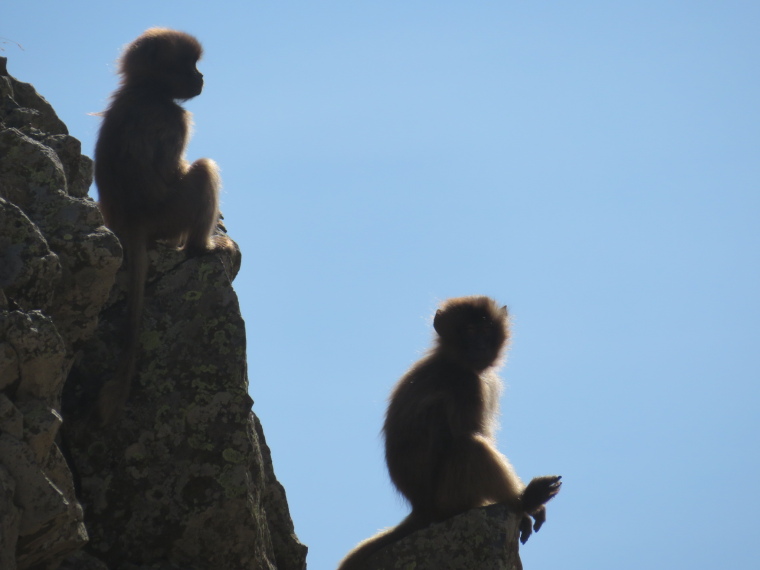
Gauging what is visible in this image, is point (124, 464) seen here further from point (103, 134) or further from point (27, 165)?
point (103, 134)

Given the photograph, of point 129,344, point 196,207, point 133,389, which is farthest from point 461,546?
point 196,207

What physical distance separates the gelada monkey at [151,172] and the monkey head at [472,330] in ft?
6.66

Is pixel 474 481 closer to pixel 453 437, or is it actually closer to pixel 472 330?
pixel 453 437

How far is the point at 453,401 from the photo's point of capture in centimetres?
787

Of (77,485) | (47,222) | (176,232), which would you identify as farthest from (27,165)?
(77,485)

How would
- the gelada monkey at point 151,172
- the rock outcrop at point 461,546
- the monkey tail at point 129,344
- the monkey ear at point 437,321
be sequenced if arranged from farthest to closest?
the monkey ear at point 437,321 < the gelada monkey at point 151,172 < the rock outcrop at point 461,546 < the monkey tail at point 129,344

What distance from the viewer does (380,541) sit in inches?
286

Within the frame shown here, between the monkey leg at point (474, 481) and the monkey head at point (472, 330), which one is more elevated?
the monkey head at point (472, 330)

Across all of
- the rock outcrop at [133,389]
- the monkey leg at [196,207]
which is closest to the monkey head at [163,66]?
the monkey leg at [196,207]

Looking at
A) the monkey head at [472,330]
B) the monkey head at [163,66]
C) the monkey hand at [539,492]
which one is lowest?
the monkey hand at [539,492]

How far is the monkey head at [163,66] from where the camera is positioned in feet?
29.1

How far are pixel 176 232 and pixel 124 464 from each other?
212cm

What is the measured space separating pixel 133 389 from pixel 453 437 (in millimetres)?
2568

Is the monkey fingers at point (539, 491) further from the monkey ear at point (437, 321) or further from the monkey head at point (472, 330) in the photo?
the monkey ear at point (437, 321)
